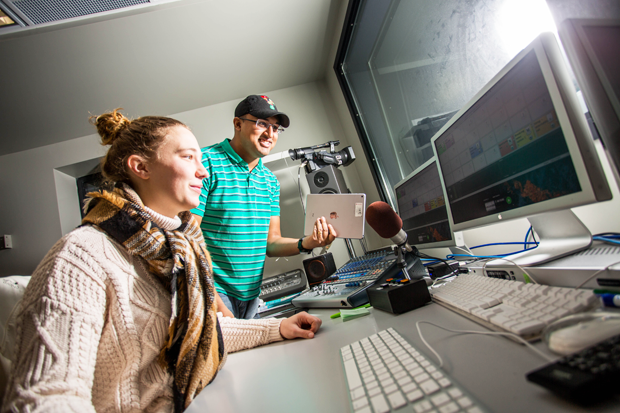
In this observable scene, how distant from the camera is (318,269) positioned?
1.67 m

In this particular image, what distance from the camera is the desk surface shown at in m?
0.36

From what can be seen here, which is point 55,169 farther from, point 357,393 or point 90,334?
point 357,393

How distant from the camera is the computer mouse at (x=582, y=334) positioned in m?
0.37

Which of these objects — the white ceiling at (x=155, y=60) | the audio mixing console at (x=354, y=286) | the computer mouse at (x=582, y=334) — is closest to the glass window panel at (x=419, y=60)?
the white ceiling at (x=155, y=60)

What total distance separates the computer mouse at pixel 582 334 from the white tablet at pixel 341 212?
3.07ft

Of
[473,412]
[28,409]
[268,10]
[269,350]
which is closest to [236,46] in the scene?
[268,10]

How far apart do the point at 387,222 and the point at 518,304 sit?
0.53m

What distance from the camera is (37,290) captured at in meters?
0.57

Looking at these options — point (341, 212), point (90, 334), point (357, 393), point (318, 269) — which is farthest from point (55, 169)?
point (357, 393)

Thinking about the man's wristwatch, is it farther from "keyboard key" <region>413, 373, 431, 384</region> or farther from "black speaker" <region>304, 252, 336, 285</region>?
"keyboard key" <region>413, 373, 431, 384</region>

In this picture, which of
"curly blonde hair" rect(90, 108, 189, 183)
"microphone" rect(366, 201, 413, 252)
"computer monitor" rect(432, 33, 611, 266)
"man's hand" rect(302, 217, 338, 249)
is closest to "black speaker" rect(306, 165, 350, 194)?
"man's hand" rect(302, 217, 338, 249)

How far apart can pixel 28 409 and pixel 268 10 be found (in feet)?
7.19

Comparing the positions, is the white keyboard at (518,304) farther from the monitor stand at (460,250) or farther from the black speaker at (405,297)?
the monitor stand at (460,250)

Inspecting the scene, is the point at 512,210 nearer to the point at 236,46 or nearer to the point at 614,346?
the point at 614,346
